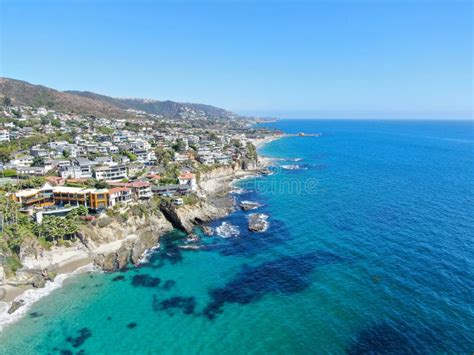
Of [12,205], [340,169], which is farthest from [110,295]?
[340,169]

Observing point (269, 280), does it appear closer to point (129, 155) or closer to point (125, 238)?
point (125, 238)

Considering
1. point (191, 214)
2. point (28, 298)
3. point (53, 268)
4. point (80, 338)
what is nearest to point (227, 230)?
point (191, 214)

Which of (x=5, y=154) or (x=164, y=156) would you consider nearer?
(x=5, y=154)

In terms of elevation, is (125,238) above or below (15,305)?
above

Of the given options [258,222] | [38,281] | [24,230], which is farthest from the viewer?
[258,222]

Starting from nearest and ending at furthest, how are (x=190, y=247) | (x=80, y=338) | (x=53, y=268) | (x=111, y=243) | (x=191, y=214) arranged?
(x=80, y=338)
(x=53, y=268)
(x=111, y=243)
(x=190, y=247)
(x=191, y=214)

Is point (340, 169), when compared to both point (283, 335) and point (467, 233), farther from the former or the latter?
point (283, 335)

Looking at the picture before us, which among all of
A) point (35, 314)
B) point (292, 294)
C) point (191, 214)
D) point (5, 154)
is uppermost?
point (5, 154)
